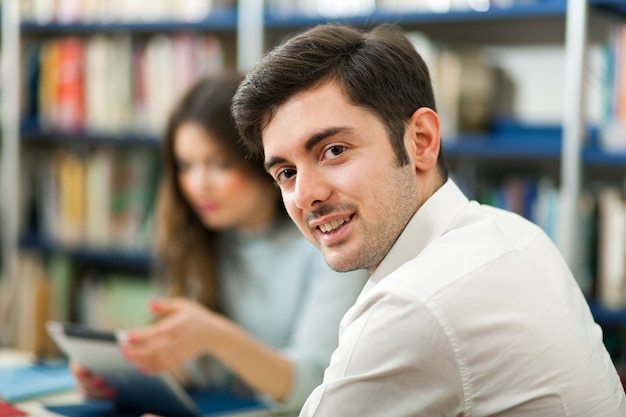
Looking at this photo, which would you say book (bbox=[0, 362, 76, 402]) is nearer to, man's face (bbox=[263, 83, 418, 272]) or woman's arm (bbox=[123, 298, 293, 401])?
woman's arm (bbox=[123, 298, 293, 401])

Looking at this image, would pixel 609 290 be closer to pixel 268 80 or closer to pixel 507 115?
pixel 507 115

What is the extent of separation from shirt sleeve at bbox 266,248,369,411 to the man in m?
0.65

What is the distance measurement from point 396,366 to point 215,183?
123 centimetres

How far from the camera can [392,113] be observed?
3.63ft

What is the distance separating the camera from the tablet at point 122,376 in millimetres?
1515

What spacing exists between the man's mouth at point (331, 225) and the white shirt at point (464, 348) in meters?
0.13

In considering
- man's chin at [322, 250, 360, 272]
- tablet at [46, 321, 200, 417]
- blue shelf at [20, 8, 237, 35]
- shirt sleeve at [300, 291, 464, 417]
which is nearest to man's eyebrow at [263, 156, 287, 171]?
man's chin at [322, 250, 360, 272]

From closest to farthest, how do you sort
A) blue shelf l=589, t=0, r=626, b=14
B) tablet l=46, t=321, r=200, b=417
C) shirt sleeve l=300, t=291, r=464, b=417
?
1. shirt sleeve l=300, t=291, r=464, b=417
2. tablet l=46, t=321, r=200, b=417
3. blue shelf l=589, t=0, r=626, b=14

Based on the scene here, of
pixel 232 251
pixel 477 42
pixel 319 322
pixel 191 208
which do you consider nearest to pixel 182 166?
pixel 191 208

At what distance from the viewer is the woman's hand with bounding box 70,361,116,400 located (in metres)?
1.63

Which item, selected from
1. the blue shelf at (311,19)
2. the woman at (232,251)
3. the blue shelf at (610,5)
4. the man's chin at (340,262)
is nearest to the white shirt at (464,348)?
the man's chin at (340,262)

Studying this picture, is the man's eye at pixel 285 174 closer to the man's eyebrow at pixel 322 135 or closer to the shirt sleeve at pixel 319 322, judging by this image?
the man's eyebrow at pixel 322 135

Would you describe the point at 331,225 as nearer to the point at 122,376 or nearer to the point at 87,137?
the point at 122,376

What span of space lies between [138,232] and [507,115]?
1.45 metres
